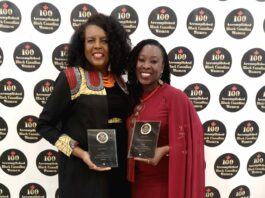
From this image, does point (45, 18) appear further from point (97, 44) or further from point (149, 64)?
point (149, 64)

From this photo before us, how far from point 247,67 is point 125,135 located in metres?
0.93

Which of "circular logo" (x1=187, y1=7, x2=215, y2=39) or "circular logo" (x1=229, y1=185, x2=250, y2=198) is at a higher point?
"circular logo" (x1=187, y1=7, x2=215, y2=39)

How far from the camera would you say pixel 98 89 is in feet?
4.45

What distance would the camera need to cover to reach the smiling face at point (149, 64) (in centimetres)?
137

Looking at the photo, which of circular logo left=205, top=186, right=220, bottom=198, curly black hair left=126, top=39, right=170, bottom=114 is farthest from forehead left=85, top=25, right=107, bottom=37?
circular logo left=205, top=186, right=220, bottom=198

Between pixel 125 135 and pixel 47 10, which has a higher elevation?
pixel 47 10

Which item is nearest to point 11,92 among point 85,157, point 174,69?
point 85,157

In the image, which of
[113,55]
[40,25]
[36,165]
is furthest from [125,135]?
[40,25]

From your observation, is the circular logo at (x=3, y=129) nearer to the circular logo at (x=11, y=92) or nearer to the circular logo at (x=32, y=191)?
the circular logo at (x=11, y=92)

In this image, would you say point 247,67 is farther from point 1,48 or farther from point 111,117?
point 1,48

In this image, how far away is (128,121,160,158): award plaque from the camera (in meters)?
1.28

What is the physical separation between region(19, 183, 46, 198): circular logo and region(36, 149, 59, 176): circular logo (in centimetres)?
10

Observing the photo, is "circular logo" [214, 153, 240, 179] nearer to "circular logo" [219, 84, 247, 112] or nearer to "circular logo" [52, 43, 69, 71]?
"circular logo" [219, 84, 247, 112]

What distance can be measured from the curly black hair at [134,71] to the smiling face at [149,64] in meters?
0.03
